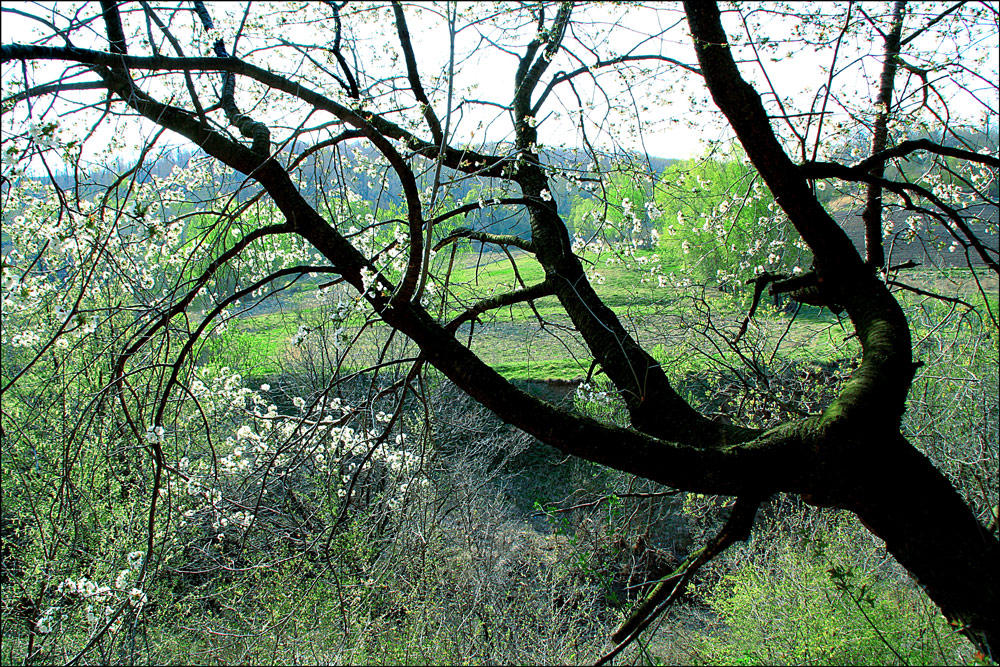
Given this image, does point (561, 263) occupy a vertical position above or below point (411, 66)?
below

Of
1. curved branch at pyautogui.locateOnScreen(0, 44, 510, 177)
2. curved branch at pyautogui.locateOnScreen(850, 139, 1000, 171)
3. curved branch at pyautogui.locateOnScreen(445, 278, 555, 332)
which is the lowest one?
curved branch at pyautogui.locateOnScreen(445, 278, 555, 332)

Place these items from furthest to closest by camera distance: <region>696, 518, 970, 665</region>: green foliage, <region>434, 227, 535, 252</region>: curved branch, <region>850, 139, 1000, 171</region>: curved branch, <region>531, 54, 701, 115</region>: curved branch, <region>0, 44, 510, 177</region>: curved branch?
1. <region>696, 518, 970, 665</region>: green foliage
2. <region>434, 227, 535, 252</region>: curved branch
3. <region>531, 54, 701, 115</region>: curved branch
4. <region>850, 139, 1000, 171</region>: curved branch
5. <region>0, 44, 510, 177</region>: curved branch

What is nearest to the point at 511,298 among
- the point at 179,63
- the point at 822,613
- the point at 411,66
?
the point at 411,66

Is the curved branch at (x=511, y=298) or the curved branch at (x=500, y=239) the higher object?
the curved branch at (x=500, y=239)

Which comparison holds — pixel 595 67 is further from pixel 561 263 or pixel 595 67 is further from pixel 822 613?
pixel 822 613

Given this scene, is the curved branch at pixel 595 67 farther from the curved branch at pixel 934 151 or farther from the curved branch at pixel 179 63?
the curved branch at pixel 179 63

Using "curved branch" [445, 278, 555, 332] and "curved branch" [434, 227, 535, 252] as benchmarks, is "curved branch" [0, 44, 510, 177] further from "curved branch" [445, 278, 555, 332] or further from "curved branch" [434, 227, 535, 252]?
"curved branch" [434, 227, 535, 252]

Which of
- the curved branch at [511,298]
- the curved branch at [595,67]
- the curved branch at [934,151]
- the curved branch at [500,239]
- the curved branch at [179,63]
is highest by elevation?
the curved branch at [595,67]

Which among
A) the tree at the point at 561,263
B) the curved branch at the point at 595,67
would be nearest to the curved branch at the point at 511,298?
the tree at the point at 561,263

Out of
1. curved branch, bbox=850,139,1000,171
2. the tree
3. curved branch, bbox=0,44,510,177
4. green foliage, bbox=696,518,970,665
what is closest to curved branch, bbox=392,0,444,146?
the tree

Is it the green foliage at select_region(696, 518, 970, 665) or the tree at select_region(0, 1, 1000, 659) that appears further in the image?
the green foliage at select_region(696, 518, 970, 665)

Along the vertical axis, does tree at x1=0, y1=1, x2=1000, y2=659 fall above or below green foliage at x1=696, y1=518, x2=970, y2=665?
above

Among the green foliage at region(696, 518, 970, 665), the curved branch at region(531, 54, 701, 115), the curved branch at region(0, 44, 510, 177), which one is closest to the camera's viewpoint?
the curved branch at region(0, 44, 510, 177)

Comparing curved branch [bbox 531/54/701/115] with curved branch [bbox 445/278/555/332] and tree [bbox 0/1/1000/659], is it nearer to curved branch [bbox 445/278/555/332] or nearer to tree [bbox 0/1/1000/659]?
tree [bbox 0/1/1000/659]
